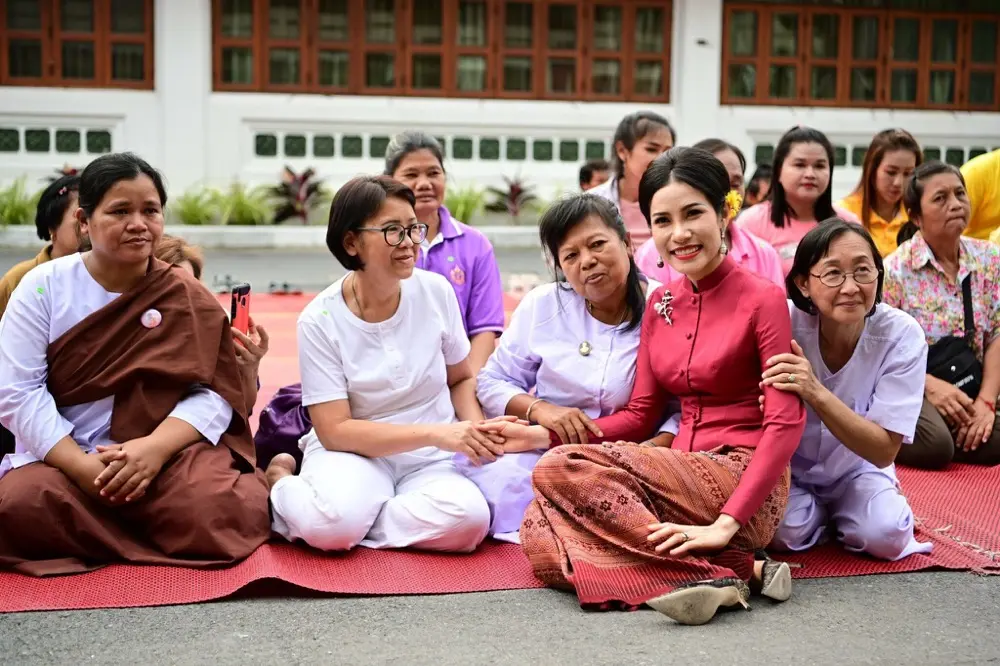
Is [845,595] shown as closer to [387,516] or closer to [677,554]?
[677,554]

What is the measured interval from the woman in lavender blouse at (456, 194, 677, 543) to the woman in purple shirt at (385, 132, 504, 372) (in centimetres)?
59

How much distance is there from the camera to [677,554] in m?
2.83

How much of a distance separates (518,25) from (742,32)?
2.52 m

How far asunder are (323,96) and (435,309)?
943 cm

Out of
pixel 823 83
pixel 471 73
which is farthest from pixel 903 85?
pixel 471 73

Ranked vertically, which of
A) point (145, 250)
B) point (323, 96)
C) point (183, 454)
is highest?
point (323, 96)

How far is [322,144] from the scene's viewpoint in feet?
→ 41.1

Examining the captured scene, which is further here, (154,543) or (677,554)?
(154,543)

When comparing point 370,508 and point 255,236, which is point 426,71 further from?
point 370,508

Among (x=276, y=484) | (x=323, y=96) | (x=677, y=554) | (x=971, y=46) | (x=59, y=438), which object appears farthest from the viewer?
(x=971, y=46)

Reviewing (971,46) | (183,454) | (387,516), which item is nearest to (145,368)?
(183,454)

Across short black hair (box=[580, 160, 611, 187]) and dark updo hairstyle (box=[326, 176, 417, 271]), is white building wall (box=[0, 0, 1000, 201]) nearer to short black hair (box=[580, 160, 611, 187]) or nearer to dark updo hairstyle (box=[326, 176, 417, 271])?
short black hair (box=[580, 160, 611, 187])

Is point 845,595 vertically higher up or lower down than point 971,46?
lower down

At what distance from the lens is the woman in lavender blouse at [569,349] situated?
11.1 feet
